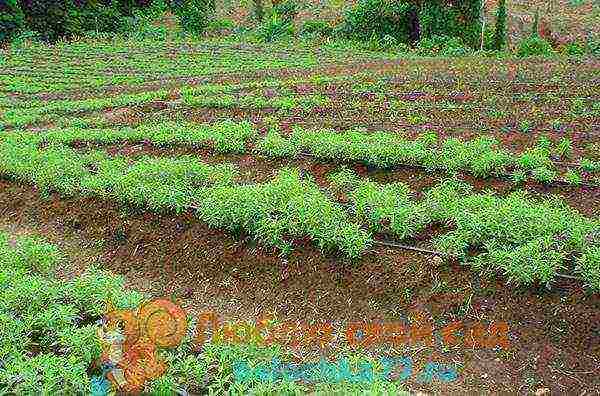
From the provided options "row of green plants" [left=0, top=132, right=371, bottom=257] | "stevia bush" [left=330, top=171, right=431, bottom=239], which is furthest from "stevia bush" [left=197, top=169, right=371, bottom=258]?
"stevia bush" [left=330, top=171, right=431, bottom=239]

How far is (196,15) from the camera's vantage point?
3167cm

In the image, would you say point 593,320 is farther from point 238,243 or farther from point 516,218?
point 238,243

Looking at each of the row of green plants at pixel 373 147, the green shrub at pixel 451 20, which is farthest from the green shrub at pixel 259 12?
the row of green plants at pixel 373 147

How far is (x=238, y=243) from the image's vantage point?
7.48 m

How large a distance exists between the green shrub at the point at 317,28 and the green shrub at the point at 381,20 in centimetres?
152

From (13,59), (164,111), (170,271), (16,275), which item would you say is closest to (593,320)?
(170,271)

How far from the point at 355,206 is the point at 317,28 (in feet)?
76.3

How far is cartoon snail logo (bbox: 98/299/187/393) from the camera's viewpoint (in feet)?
16.0

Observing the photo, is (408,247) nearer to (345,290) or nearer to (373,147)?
(345,290)

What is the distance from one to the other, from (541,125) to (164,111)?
25.5 ft

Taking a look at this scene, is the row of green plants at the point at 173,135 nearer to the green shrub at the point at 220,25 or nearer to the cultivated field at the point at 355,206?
the cultivated field at the point at 355,206

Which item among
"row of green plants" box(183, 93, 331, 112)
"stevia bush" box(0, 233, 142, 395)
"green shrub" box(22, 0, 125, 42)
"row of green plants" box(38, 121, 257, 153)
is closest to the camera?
"stevia bush" box(0, 233, 142, 395)

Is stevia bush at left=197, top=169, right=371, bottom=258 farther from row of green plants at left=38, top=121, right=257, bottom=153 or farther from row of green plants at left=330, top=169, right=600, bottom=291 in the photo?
row of green plants at left=38, top=121, right=257, bottom=153

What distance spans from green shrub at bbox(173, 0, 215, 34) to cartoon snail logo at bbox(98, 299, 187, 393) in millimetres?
27895
